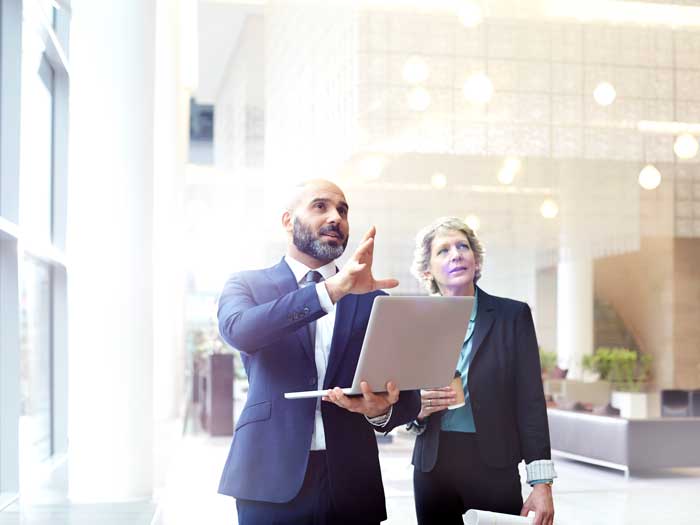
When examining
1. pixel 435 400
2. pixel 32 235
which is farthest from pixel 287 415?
pixel 32 235

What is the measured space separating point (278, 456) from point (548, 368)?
11.6 metres

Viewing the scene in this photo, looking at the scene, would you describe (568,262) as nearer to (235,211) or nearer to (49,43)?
(235,211)

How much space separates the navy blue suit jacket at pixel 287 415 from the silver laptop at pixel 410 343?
7 centimetres

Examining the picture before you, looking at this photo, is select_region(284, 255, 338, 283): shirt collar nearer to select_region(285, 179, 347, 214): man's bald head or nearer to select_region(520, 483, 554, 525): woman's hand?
select_region(285, 179, 347, 214): man's bald head

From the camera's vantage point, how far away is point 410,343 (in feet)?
6.94

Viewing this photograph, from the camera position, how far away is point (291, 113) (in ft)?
38.7

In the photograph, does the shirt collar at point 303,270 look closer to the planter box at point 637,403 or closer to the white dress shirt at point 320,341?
the white dress shirt at point 320,341

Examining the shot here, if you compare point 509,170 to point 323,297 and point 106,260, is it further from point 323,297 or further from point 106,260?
point 323,297

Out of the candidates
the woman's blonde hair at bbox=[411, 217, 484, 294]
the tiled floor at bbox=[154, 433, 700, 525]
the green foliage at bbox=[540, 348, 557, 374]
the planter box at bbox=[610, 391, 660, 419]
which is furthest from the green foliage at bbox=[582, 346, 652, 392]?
the woman's blonde hair at bbox=[411, 217, 484, 294]

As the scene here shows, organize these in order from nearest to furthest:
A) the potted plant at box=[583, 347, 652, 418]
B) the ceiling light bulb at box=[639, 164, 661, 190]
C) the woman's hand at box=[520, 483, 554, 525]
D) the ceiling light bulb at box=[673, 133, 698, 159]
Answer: the woman's hand at box=[520, 483, 554, 525] < the ceiling light bulb at box=[673, 133, 698, 159] < the ceiling light bulb at box=[639, 164, 661, 190] < the potted plant at box=[583, 347, 652, 418]

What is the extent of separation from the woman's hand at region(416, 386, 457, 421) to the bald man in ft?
1.19

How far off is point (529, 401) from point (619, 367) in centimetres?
1256

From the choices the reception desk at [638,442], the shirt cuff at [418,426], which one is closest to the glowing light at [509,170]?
the reception desk at [638,442]

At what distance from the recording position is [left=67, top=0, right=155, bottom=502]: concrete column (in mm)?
6199
